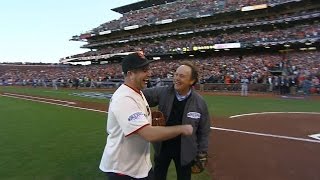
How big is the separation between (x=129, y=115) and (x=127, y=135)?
0.54 ft

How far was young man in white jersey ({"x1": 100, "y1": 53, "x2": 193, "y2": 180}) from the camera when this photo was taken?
10.4 ft

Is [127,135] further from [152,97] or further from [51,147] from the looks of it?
[51,147]

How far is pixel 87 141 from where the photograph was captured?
33.8ft

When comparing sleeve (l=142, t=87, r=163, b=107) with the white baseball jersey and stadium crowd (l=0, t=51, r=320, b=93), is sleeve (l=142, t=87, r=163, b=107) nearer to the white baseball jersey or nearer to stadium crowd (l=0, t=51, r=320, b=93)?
the white baseball jersey

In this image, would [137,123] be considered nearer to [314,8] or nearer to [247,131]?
[247,131]

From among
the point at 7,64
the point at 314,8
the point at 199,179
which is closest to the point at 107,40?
the point at 7,64

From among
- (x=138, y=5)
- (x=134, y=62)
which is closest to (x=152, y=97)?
(x=134, y=62)

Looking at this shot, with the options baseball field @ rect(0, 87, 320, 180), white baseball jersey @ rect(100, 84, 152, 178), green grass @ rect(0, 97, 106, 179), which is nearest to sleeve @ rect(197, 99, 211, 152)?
white baseball jersey @ rect(100, 84, 152, 178)

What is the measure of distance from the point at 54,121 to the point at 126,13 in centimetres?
7153

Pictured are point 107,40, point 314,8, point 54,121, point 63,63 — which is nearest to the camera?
point 54,121

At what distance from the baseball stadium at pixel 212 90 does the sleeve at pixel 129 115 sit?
161cm

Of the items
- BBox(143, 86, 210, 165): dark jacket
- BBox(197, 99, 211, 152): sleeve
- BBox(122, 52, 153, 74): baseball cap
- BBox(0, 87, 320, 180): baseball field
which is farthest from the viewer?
BBox(0, 87, 320, 180): baseball field

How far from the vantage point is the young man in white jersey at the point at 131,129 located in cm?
316

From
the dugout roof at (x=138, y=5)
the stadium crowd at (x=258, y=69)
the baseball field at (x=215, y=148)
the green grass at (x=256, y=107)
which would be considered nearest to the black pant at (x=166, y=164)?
the baseball field at (x=215, y=148)
